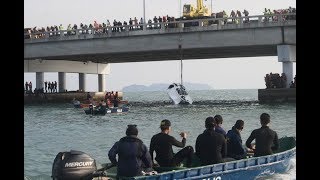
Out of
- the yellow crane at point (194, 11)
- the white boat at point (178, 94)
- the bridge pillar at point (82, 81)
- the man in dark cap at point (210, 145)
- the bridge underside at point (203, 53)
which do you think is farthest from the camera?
the bridge pillar at point (82, 81)

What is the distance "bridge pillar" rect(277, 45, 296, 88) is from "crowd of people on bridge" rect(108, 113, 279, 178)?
3671 cm

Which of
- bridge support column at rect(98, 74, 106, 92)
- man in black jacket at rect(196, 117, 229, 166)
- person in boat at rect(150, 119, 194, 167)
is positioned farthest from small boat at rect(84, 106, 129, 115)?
man in black jacket at rect(196, 117, 229, 166)

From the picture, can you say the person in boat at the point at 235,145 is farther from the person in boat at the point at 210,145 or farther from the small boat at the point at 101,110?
the small boat at the point at 101,110

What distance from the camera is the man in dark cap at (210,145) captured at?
1212 cm

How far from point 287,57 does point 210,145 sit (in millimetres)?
40325

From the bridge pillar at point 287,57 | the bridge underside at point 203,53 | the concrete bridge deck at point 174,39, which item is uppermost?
the concrete bridge deck at point 174,39

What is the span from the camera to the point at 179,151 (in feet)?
42.7

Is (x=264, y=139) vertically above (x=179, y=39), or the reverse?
(x=179, y=39)

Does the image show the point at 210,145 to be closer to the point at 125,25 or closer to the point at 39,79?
the point at 125,25

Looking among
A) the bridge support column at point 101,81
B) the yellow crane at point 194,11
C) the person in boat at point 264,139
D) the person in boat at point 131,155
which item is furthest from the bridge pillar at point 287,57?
the person in boat at point 131,155

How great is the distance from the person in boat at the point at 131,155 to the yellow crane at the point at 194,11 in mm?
55624

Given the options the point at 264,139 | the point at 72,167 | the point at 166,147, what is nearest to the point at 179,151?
the point at 166,147

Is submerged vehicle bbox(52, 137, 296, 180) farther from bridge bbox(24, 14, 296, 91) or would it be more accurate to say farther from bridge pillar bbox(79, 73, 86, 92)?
bridge pillar bbox(79, 73, 86, 92)
